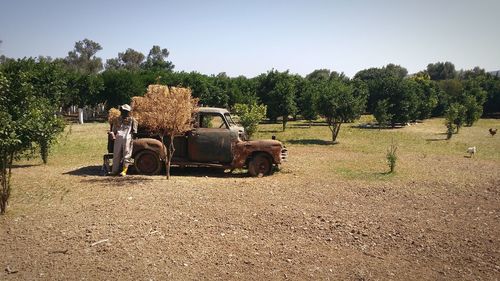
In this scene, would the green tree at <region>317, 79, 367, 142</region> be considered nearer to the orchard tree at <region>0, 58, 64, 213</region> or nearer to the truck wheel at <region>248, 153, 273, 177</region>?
the truck wheel at <region>248, 153, 273, 177</region>

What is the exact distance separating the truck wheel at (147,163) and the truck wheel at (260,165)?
318 cm

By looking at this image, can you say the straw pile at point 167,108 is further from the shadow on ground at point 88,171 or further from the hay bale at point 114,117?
the shadow on ground at point 88,171

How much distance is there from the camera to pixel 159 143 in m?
12.4

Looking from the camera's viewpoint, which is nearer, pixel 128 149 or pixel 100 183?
pixel 100 183

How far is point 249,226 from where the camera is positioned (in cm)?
784

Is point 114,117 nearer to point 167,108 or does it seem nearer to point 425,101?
point 167,108

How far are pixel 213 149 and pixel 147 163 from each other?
7.55ft

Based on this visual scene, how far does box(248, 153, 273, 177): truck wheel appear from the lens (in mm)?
12766

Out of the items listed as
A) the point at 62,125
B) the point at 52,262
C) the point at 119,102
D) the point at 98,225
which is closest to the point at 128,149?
the point at 62,125

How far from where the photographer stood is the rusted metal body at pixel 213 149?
41.1 ft

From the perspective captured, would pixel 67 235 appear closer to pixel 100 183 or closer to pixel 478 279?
pixel 100 183

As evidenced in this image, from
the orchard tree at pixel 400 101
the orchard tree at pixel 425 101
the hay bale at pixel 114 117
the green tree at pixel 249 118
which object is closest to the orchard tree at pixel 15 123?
the hay bale at pixel 114 117

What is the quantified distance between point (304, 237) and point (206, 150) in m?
6.03

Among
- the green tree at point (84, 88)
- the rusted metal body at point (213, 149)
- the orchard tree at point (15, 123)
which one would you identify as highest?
the green tree at point (84, 88)
